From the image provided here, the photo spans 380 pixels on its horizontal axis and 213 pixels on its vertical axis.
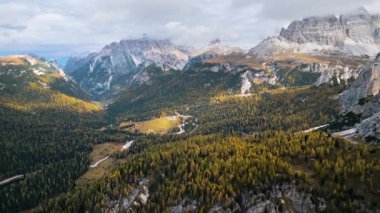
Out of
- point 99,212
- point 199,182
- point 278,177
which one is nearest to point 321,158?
point 278,177

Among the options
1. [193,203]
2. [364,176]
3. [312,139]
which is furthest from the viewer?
[312,139]

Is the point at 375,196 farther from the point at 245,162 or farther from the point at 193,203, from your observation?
the point at 193,203

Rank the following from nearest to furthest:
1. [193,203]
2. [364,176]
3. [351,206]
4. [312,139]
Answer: [351,206] → [364,176] → [193,203] → [312,139]

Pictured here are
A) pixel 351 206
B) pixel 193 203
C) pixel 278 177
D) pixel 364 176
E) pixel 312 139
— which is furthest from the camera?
pixel 312 139

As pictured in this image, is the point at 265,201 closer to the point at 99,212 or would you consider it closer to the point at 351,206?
the point at 351,206

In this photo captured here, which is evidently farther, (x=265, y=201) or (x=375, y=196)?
(x=265, y=201)

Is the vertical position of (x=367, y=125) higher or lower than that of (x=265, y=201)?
higher

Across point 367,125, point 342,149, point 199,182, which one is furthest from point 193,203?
point 367,125

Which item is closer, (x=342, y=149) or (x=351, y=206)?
(x=351, y=206)

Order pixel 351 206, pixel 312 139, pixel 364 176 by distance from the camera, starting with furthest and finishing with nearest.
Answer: pixel 312 139, pixel 364 176, pixel 351 206

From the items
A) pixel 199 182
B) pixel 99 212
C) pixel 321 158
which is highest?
pixel 321 158
